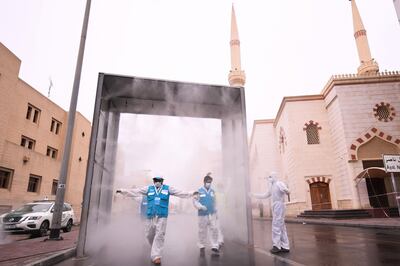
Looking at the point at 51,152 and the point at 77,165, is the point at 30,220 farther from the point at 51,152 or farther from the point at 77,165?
the point at 77,165

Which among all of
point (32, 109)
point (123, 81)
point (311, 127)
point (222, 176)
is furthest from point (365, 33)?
point (32, 109)

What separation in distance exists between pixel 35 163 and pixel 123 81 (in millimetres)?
16845

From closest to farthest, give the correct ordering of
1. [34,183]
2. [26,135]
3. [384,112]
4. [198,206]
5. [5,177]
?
[198,206]
[5,177]
[384,112]
[34,183]
[26,135]

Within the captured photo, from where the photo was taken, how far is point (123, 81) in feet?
25.6

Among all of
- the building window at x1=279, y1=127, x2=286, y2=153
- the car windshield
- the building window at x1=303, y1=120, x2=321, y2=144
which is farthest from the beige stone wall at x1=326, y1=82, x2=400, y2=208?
the car windshield

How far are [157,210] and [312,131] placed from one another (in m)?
21.1

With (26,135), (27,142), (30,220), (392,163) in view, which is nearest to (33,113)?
(26,135)

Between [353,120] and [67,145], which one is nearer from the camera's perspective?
[67,145]

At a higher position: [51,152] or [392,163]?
[51,152]

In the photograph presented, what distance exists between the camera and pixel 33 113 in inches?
881

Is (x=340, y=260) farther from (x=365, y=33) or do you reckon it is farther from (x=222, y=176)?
(x=365, y=33)

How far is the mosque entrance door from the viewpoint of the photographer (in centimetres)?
2205

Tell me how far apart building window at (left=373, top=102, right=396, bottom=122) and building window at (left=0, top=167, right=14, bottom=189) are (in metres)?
26.5

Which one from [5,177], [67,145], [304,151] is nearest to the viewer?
[67,145]
